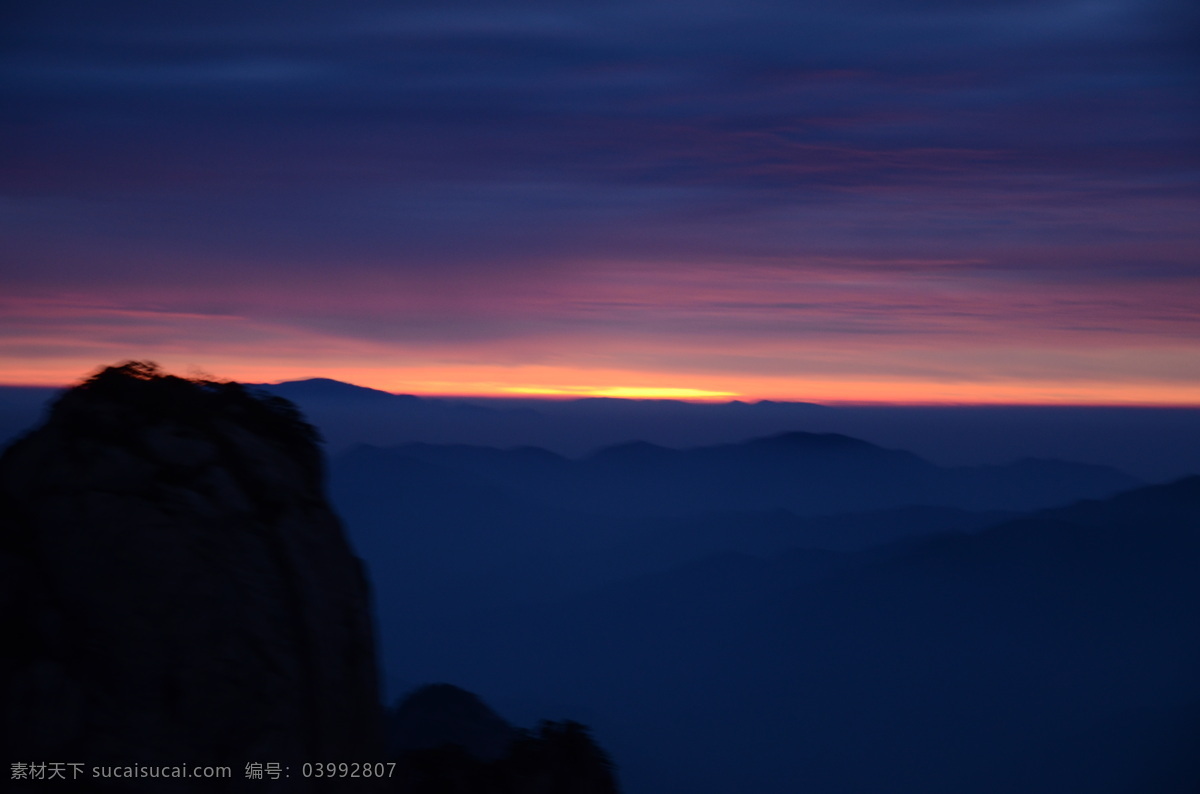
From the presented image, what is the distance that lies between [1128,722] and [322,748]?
17686 cm

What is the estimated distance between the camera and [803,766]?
143375 mm

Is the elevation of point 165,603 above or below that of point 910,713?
above

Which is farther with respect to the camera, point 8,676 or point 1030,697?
point 1030,697

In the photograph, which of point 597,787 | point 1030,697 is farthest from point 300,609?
point 1030,697

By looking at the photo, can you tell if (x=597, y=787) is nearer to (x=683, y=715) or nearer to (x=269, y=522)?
(x=269, y=522)

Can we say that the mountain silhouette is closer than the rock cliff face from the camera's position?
No

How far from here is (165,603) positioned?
32.4ft

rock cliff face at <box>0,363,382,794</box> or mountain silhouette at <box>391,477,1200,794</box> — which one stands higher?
rock cliff face at <box>0,363,382,794</box>

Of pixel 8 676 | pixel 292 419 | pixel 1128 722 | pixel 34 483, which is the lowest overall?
pixel 1128 722

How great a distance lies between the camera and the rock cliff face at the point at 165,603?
9.26m

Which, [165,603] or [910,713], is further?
[910,713]

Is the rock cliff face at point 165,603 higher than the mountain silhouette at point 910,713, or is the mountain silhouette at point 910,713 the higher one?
the rock cliff face at point 165,603

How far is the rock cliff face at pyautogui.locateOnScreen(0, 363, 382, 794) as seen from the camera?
9.26m

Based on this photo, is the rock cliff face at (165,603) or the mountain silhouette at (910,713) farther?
the mountain silhouette at (910,713)
